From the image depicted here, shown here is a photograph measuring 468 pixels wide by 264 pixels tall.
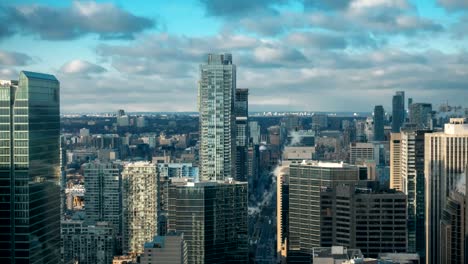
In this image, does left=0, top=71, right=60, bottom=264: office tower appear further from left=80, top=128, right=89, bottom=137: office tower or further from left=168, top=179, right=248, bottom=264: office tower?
left=80, top=128, right=89, bottom=137: office tower

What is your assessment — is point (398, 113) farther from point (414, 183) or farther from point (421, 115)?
point (414, 183)

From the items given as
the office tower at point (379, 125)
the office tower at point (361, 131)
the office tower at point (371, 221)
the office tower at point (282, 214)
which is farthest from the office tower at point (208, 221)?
the office tower at point (379, 125)

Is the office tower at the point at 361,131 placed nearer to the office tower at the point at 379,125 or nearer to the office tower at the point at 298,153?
the office tower at the point at 379,125

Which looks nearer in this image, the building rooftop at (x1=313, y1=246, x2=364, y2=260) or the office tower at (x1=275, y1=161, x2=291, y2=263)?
the building rooftop at (x1=313, y1=246, x2=364, y2=260)

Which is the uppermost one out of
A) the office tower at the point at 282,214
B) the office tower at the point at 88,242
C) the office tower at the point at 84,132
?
the office tower at the point at 84,132

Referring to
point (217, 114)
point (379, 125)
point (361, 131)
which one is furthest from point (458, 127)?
point (361, 131)

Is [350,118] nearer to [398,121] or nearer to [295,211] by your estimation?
[398,121]

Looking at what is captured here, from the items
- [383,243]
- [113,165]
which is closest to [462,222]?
[383,243]

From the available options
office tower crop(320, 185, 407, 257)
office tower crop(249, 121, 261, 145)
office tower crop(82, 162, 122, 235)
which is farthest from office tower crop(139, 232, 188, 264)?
Result: office tower crop(249, 121, 261, 145)
